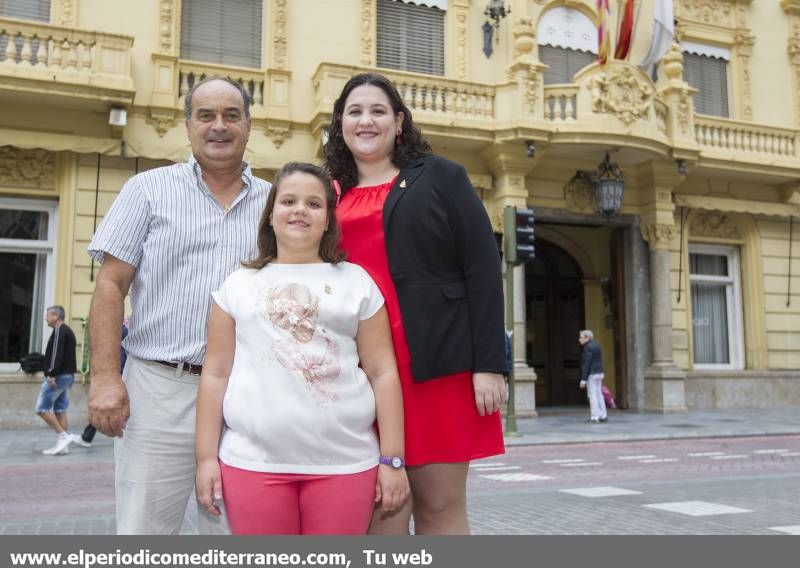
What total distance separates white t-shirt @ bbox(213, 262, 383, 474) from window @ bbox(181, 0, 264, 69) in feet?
42.9

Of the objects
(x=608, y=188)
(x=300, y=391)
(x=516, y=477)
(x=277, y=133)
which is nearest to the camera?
(x=300, y=391)

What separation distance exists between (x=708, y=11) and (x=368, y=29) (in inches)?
340

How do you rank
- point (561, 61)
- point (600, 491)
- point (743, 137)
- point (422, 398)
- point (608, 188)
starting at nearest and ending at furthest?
point (422, 398) < point (600, 491) < point (608, 188) < point (561, 61) < point (743, 137)

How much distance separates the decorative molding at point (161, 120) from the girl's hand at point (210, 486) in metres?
12.0

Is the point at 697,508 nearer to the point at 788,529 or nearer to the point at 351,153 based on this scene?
the point at 788,529

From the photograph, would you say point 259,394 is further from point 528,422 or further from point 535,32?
point 535,32

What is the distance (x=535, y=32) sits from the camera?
1598 centimetres

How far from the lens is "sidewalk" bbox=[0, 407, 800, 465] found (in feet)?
31.6

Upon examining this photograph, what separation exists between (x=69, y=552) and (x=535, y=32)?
606 inches

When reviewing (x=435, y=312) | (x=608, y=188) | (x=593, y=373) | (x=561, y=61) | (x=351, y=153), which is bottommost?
(x=593, y=373)

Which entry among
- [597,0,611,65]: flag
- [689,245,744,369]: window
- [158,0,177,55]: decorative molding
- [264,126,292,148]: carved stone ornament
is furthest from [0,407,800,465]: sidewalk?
[597,0,611,65]: flag

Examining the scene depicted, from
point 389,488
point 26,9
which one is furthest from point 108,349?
point 26,9

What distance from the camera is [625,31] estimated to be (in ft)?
51.5

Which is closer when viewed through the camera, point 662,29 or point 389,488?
point 389,488
